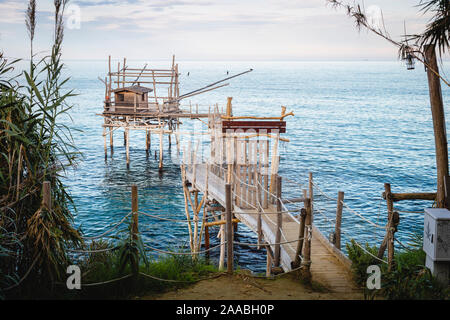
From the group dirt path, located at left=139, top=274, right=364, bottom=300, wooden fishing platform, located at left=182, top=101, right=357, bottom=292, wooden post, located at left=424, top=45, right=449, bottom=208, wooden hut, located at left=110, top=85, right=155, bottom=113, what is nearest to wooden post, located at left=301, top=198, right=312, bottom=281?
wooden fishing platform, located at left=182, top=101, right=357, bottom=292

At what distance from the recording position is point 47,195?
17.6 ft

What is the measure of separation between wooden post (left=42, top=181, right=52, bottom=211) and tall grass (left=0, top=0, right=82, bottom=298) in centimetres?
5

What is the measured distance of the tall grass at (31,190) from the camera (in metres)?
5.31

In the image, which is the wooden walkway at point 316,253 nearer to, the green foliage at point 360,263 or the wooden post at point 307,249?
the green foliage at point 360,263

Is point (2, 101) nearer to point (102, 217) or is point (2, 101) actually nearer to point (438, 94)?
point (438, 94)

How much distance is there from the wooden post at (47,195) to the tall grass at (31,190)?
0.15 ft

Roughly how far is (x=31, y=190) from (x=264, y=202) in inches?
256

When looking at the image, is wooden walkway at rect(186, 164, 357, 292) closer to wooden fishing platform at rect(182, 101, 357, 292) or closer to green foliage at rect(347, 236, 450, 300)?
wooden fishing platform at rect(182, 101, 357, 292)

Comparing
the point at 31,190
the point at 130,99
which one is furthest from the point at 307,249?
the point at 130,99

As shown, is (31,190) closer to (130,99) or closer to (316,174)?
(316,174)
